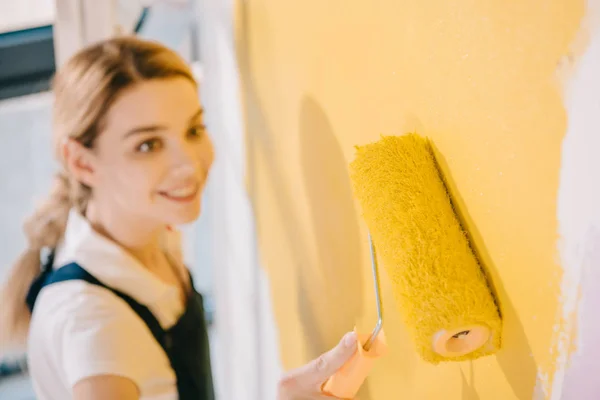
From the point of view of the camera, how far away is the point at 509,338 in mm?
367

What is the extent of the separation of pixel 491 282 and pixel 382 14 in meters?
0.24

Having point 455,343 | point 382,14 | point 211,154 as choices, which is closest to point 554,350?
point 455,343

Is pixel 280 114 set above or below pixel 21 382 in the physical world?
above

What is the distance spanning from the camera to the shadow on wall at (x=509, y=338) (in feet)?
1.15

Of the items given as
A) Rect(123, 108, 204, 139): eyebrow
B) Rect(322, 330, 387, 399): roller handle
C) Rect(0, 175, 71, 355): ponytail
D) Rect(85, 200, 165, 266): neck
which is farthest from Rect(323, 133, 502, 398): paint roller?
Rect(0, 175, 71, 355): ponytail

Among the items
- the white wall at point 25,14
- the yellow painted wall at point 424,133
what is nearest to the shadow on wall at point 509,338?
the yellow painted wall at point 424,133

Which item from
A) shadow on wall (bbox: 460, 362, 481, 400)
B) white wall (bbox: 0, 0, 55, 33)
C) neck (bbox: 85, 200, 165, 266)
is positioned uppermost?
white wall (bbox: 0, 0, 55, 33)

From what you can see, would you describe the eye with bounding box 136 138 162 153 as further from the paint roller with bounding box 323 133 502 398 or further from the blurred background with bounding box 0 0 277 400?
the paint roller with bounding box 323 133 502 398

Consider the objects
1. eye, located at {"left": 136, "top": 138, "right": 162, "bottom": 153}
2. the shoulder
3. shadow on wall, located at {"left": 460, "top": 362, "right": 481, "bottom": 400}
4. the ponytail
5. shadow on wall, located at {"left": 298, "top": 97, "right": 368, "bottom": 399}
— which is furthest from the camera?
the ponytail

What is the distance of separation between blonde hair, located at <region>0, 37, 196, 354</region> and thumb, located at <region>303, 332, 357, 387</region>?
21.9 inches

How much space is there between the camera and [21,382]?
1409mm

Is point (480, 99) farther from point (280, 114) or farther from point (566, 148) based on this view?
point (280, 114)

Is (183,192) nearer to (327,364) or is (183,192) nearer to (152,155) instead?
(152,155)

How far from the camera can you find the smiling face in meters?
0.88
